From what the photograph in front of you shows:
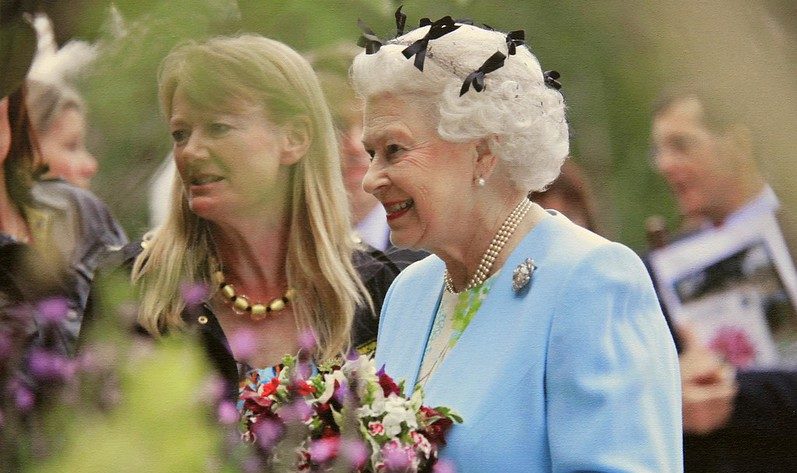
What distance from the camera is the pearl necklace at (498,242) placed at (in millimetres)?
2432

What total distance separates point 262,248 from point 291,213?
4.75 feet

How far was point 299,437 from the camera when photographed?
0.98 meters

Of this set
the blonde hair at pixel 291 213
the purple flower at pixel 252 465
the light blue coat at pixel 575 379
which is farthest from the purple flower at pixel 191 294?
the light blue coat at pixel 575 379

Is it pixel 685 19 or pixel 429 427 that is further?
pixel 429 427

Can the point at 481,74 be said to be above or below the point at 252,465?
below

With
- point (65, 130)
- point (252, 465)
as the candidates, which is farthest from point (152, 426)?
point (65, 130)

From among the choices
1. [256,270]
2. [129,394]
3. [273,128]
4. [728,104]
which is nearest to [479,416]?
[256,270]

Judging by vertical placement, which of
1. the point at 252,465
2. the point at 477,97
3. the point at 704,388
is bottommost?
the point at 704,388

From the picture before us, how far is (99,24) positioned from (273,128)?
114 millimetres

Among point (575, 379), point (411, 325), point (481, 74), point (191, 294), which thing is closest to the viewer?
point (191, 294)

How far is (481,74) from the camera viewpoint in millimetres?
2316

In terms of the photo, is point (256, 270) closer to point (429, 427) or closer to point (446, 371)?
point (446, 371)

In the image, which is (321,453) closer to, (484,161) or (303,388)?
(303,388)

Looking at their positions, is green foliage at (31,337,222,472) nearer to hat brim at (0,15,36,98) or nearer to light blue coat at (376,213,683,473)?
hat brim at (0,15,36,98)
